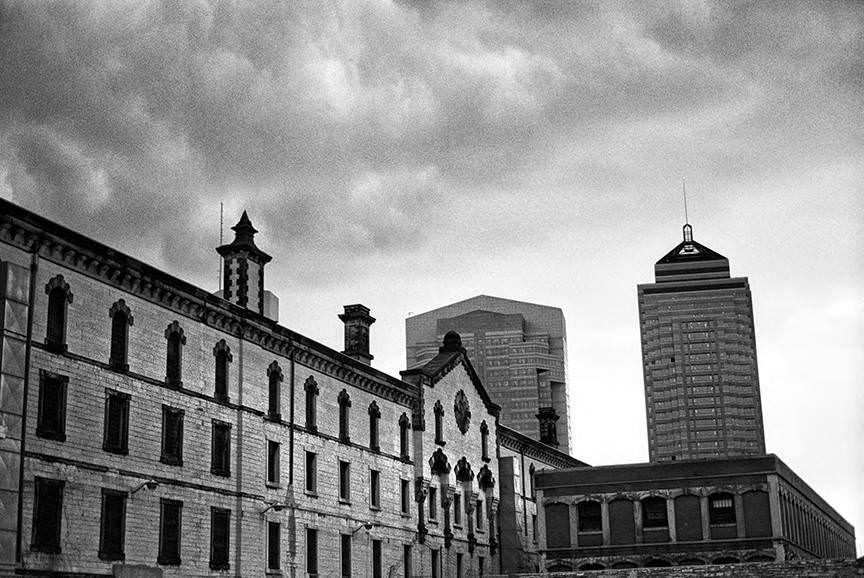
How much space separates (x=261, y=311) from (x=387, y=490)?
1209 centimetres

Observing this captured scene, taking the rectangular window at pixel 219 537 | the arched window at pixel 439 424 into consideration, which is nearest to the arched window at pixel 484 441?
the arched window at pixel 439 424

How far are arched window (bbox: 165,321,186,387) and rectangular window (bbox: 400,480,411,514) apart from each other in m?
19.1

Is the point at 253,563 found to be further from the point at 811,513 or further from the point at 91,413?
the point at 811,513

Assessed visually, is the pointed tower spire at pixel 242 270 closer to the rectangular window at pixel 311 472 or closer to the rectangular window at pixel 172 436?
the rectangular window at pixel 311 472

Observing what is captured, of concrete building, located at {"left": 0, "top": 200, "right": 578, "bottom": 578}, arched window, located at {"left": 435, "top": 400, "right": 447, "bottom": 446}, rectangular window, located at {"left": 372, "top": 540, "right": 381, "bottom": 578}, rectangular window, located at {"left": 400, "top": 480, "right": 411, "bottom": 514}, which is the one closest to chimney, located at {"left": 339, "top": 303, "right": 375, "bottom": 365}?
concrete building, located at {"left": 0, "top": 200, "right": 578, "bottom": 578}

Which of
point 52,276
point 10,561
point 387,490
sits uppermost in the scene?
point 52,276

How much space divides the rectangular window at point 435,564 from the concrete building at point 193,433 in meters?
0.11

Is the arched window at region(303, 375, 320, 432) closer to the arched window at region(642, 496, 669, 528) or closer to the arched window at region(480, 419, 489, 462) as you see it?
the arched window at region(480, 419, 489, 462)

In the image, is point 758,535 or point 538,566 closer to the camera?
point 758,535

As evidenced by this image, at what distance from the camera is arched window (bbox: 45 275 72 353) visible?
120 feet

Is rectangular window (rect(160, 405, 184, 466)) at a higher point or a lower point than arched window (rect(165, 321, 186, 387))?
lower

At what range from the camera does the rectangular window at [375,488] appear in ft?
183

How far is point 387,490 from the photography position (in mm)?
57125

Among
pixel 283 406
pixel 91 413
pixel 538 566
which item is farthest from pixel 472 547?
pixel 91 413
